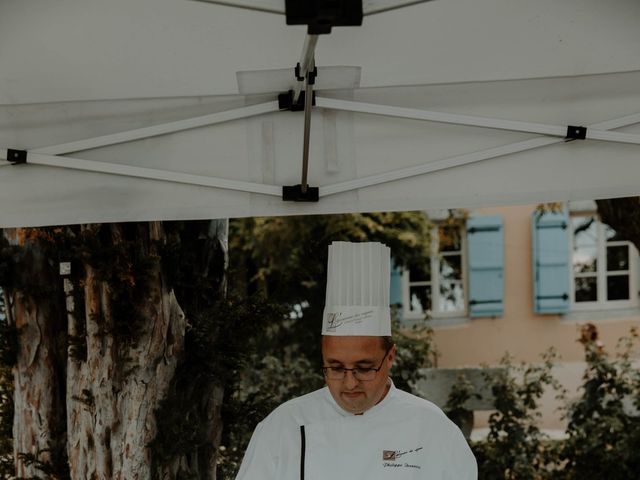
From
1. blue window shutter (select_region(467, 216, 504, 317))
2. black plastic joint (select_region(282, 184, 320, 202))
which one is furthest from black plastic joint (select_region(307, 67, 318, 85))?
blue window shutter (select_region(467, 216, 504, 317))

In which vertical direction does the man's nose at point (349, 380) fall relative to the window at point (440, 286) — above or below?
below

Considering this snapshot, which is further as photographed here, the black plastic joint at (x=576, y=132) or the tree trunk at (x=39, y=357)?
the tree trunk at (x=39, y=357)

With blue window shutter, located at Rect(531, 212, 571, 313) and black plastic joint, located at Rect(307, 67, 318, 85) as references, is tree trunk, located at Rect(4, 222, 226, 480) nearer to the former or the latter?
black plastic joint, located at Rect(307, 67, 318, 85)

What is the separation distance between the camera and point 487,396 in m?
6.36

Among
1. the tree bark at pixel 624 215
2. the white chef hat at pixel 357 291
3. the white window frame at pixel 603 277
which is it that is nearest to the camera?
the white chef hat at pixel 357 291

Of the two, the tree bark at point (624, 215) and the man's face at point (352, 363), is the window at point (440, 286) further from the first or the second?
Answer: the man's face at point (352, 363)

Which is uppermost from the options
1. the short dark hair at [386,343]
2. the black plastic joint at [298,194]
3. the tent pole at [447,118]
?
Result: the tent pole at [447,118]

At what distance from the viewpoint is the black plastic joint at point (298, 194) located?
2.50 meters

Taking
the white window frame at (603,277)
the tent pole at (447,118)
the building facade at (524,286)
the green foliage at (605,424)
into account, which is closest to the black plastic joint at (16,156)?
the tent pole at (447,118)

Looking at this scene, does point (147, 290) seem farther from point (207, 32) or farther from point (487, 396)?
point (487, 396)

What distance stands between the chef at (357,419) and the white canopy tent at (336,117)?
0.88 ft

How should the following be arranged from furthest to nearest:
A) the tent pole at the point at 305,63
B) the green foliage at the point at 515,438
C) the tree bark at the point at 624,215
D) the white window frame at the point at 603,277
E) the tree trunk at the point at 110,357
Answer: the white window frame at the point at 603,277, the green foliage at the point at 515,438, the tree bark at the point at 624,215, the tree trunk at the point at 110,357, the tent pole at the point at 305,63

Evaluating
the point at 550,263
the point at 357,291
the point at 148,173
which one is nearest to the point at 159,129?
the point at 148,173

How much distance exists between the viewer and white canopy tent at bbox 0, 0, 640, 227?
247 centimetres
